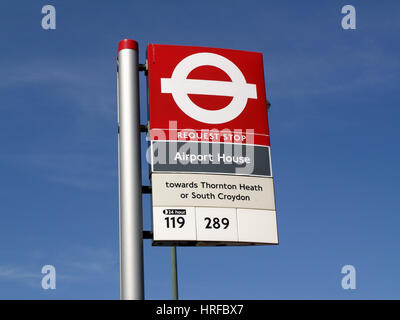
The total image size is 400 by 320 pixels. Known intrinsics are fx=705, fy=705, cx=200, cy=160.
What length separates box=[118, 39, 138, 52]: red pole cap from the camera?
12.1m

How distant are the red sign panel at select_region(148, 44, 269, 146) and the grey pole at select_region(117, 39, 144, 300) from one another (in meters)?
0.33

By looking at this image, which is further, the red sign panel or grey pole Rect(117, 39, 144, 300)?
the red sign panel

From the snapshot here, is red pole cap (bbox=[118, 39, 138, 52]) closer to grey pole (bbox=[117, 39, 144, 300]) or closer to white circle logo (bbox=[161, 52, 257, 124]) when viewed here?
grey pole (bbox=[117, 39, 144, 300])

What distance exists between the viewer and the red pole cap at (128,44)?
12.1 meters

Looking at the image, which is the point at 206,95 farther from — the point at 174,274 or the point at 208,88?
the point at 174,274

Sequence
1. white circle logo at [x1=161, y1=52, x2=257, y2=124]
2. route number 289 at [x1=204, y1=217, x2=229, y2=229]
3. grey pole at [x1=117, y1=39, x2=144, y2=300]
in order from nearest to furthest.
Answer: grey pole at [x1=117, y1=39, x2=144, y2=300], route number 289 at [x1=204, y1=217, x2=229, y2=229], white circle logo at [x1=161, y1=52, x2=257, y2=124]

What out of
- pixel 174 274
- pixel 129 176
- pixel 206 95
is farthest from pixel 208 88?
pixel 174 274

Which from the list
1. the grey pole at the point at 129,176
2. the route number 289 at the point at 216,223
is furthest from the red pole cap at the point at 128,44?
the route number 289 at the point at 216,223

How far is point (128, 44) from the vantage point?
477 inches

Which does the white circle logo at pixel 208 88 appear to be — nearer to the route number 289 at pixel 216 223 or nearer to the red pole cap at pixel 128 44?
the red pole cap at pixel 128 44

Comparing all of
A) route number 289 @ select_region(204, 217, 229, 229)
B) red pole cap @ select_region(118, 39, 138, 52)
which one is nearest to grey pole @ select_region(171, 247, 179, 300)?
route number 289 @ select_region(204, 217, 229, 229)

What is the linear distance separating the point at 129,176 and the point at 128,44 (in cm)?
242
